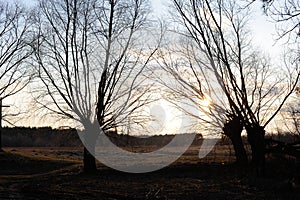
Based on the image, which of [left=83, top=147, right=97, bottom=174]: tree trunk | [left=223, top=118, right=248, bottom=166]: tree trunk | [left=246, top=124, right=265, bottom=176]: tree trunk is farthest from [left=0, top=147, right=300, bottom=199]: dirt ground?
[left=223, top=118, right=248, bottom=166]: tree trunk

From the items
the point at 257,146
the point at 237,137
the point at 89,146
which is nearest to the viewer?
the point at 257,146

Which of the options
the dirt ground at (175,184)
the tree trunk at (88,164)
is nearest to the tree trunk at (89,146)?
the tree trunk at (88,164)

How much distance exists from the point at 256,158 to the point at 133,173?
7.03m

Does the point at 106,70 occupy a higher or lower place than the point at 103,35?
lower

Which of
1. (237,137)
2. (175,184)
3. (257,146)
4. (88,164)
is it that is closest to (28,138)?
(88,164)

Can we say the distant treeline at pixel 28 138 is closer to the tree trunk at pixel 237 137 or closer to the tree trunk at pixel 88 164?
the tree trunk at pixel 88 164

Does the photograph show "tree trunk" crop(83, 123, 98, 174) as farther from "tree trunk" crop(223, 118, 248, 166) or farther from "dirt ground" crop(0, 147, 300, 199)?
"tree trunk" crop(223, 118, 248, 166)

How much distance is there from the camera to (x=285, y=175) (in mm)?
19766

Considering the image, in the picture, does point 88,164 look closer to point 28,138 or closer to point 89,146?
point 89,146

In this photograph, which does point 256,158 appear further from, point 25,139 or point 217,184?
point 25,139

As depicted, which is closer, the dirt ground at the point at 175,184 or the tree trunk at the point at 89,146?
the dirt ground at the point at 175,184

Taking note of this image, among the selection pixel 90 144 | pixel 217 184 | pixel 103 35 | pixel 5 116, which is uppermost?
pixel 103 35

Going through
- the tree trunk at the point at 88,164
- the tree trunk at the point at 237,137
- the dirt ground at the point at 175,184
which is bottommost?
the dirt ground at the point at 175,184

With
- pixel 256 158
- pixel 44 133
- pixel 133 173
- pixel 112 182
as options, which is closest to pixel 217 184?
pixel 256 158
